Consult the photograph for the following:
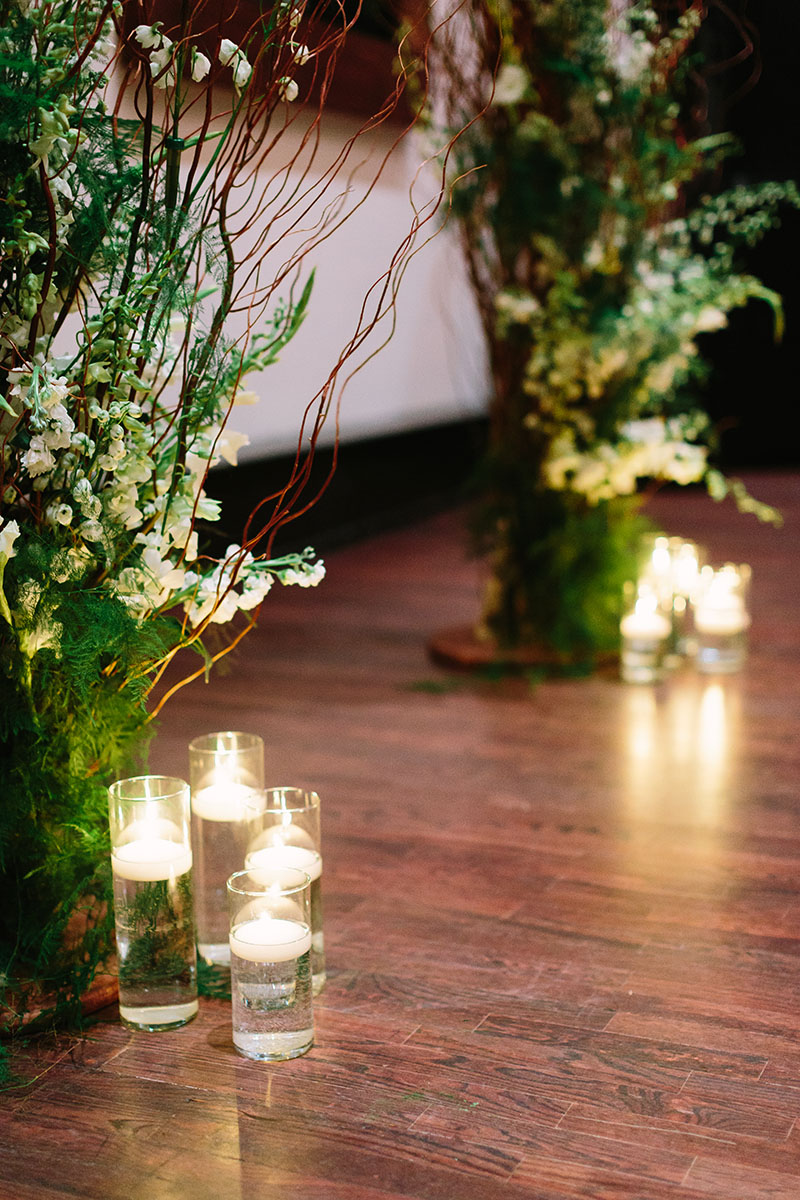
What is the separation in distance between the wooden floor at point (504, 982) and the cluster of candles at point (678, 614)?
0.29 ft

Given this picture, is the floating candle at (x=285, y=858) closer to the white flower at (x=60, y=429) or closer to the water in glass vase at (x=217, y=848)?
the water in glass vase at (x=217, y=848)

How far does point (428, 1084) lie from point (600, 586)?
200 cm

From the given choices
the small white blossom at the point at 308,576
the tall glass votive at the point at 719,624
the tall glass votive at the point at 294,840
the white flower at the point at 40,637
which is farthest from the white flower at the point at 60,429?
the tall glass votive at the point at 719,624

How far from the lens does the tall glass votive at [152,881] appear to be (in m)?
1.62

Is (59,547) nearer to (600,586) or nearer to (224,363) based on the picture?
(224,363)

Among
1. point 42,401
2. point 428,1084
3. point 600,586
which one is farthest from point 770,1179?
point 600,586

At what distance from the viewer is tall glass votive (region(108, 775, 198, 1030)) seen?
1622 millimetres

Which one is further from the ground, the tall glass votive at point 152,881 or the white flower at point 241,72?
the white flower at point 241,72

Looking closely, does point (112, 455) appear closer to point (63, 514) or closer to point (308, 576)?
point (63, 514)

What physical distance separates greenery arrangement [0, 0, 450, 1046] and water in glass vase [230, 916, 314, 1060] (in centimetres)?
21

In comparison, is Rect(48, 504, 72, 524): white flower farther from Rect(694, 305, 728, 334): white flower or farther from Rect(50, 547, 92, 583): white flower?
Rect(694, 305, 728, 334): white flower

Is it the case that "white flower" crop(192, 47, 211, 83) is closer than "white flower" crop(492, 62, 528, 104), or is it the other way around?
"white flower" crop(192, 47, 211, 83)

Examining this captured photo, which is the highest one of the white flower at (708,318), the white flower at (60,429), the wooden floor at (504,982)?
the white flower at (708,318)

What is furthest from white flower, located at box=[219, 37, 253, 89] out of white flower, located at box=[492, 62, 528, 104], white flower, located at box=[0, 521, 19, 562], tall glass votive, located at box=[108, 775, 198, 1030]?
white flower, located at box=[492, 62, 528, 104]
